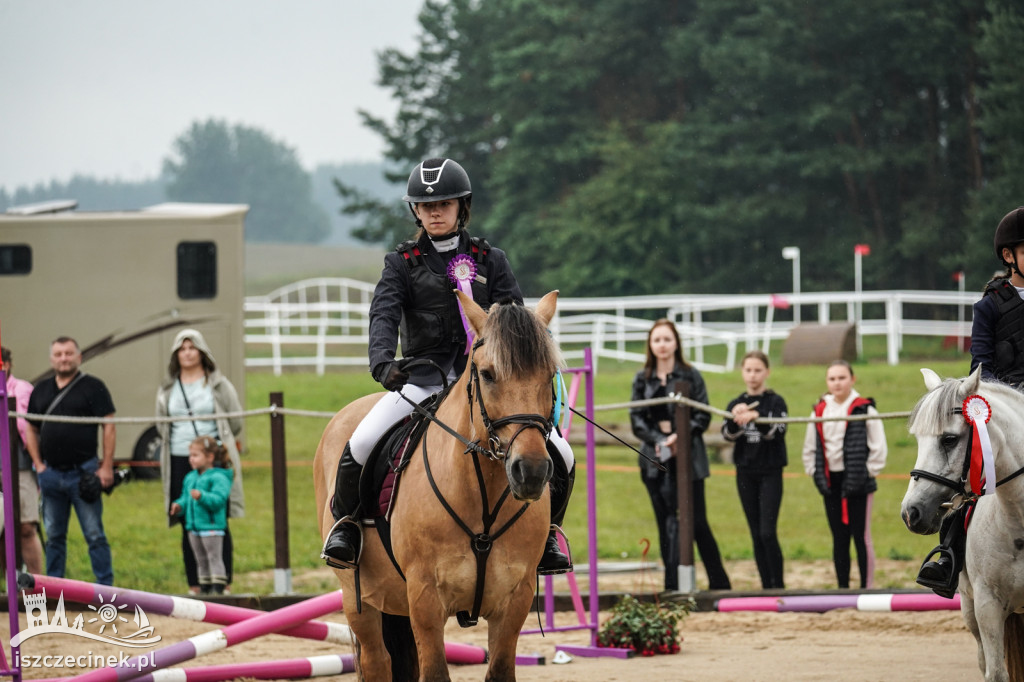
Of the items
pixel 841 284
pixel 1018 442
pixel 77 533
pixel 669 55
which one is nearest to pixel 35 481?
pixel 77 533

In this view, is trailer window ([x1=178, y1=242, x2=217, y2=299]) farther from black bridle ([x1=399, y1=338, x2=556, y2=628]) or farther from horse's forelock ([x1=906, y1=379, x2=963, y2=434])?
horse's forelock ([x1=906, y1=379, x2=963, y2=434])

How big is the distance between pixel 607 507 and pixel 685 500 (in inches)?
229

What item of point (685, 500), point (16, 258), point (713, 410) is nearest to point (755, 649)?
point (685, 500)

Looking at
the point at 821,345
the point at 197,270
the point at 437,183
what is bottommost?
the point at 821,345

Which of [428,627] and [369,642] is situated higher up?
[428,627]

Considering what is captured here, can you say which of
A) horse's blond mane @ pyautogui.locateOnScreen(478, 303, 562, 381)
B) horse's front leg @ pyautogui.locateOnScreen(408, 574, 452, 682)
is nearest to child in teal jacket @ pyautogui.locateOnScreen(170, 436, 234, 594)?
horse's front leg @ pyautogui.locateOnScreen(408, 574, 452, 682)

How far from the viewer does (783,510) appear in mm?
14398

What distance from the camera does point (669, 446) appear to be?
30.9 ft

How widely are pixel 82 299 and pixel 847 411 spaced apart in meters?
10.9

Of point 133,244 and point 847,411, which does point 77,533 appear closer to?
point 133,244

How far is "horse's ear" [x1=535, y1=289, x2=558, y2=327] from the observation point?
4.93 m

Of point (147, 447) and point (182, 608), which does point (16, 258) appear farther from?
point (182, 608)

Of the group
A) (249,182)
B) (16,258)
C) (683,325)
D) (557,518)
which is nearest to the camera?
(557,518)

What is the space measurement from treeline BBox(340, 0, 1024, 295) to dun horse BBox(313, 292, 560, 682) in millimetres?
30008
